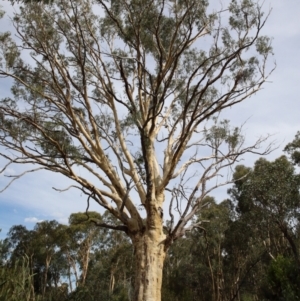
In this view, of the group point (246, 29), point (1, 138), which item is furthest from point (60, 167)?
point (246, 29)

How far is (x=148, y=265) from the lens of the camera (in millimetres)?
5738

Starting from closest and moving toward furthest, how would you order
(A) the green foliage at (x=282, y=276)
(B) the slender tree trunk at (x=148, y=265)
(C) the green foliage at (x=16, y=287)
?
(B) the slender tree trunk at (x=148, y=265) → (C) the green foliage at (x=16, y=287) → (A) the green foliage at (x=282, y=276)

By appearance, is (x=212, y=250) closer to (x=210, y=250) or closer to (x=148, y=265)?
(x=210, y=250)

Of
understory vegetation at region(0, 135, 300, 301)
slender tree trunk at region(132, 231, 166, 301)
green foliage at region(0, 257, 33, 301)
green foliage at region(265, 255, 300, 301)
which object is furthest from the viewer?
understory vegetation at region(0, 135, 300, 301)

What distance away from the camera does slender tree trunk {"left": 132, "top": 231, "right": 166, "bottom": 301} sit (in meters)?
5.59

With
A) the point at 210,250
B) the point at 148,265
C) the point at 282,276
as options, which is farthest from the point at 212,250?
the point at 148,265

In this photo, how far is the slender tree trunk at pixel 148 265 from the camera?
5.59m

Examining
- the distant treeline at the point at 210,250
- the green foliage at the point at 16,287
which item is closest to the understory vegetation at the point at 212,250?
the distant treeline at the point at 210,250

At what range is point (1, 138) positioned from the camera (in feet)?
24.6

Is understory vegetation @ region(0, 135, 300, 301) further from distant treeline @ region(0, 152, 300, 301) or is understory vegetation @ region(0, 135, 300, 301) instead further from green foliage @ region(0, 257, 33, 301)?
green foliage @ region(0, 257, 33, 301)

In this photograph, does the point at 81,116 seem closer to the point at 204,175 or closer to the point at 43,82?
the point at 43,82

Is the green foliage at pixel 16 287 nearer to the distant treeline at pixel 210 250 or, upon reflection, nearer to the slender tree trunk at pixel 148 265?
the slender tree trunk at pixel 148 265

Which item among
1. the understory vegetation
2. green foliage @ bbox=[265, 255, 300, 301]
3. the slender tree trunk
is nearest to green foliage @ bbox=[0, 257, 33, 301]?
the slender tree trunk

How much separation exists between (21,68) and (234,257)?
1697cm
